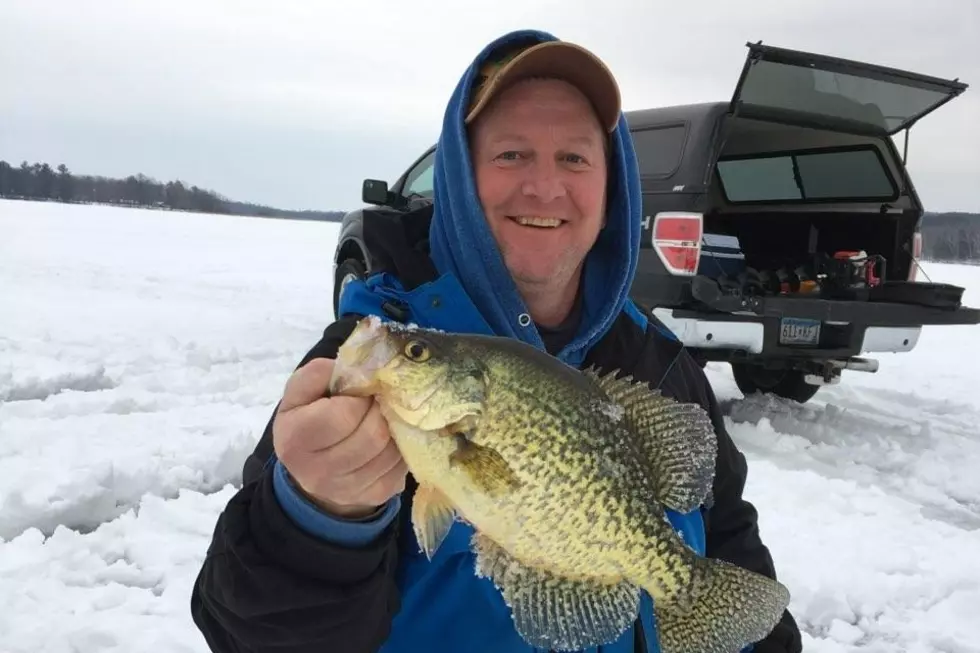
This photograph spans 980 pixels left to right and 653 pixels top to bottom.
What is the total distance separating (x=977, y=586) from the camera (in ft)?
11.0

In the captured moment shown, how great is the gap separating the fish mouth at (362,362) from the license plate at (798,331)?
4406 millimetres

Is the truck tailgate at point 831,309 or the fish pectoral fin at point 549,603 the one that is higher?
the truck tailgate at point 831,309

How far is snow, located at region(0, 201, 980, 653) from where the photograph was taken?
9.33 ft

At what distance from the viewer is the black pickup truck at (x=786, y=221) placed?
4895 millimetres

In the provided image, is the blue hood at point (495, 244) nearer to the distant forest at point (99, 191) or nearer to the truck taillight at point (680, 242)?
the truck taillight at point (680, 242)

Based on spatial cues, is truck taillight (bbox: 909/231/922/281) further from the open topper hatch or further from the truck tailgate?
the open topper hatch

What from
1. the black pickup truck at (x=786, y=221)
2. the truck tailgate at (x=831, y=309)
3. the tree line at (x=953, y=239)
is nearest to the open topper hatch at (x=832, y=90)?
the black pickup truck at (x=786, y=221)

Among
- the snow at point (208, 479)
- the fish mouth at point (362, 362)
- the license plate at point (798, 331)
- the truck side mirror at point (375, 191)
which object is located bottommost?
the snow at point (208, 479)

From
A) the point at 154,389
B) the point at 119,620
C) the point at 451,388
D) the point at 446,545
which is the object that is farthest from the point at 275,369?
the point at 451,388

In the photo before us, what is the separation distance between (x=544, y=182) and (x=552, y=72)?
34cm

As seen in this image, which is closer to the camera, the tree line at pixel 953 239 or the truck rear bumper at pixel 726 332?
the truck rear bumper at pixel 726 332

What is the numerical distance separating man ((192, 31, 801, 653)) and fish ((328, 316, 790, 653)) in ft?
0.30

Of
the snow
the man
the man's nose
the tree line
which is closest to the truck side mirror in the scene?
the snow

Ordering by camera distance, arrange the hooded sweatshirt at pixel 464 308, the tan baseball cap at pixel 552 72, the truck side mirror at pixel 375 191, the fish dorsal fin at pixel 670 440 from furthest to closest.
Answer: the truck side mirror at pixel 375 191 < the tan baseball cap at pixel 552 72 < the hooded sweatshirt at pixel 464 308 < the fish dorsal fin at pixel 670 440
